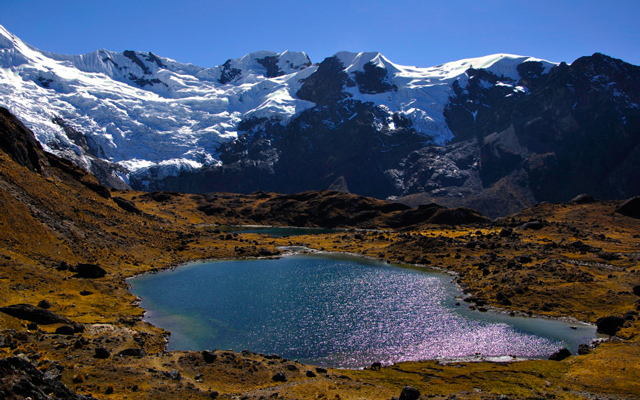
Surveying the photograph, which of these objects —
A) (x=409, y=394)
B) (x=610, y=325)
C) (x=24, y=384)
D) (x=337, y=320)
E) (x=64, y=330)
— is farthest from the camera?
(x=337, y=320)

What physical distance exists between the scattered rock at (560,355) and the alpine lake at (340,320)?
78.7 inches

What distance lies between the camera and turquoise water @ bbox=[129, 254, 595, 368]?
62.2m

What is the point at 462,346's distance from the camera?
64.2m

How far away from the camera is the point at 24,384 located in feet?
76.6

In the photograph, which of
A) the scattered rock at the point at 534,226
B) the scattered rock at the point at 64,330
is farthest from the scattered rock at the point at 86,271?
the scattered rock at the point at 534,226

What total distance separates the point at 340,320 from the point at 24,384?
57.2 metres

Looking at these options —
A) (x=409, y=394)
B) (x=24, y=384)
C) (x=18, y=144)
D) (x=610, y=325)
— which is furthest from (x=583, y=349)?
(x=18, y=144)

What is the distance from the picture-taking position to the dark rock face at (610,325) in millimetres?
67438

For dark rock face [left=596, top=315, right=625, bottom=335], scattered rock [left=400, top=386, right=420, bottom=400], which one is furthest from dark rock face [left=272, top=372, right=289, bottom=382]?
dark rock face [left=596, top=315, right=625, bottom=335]

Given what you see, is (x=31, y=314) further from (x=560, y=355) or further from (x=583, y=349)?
(x=583, y=349)

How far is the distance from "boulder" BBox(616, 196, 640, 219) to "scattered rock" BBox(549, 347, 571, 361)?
160799 millimetres

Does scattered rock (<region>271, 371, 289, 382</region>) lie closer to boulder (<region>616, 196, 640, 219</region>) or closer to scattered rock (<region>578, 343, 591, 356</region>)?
scattered rock (<region>578, 343, 591, 356</region>)

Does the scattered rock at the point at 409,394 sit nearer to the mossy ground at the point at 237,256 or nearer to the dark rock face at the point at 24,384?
the mossy ground at the point at 237,256

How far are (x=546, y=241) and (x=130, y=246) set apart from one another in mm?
135017
